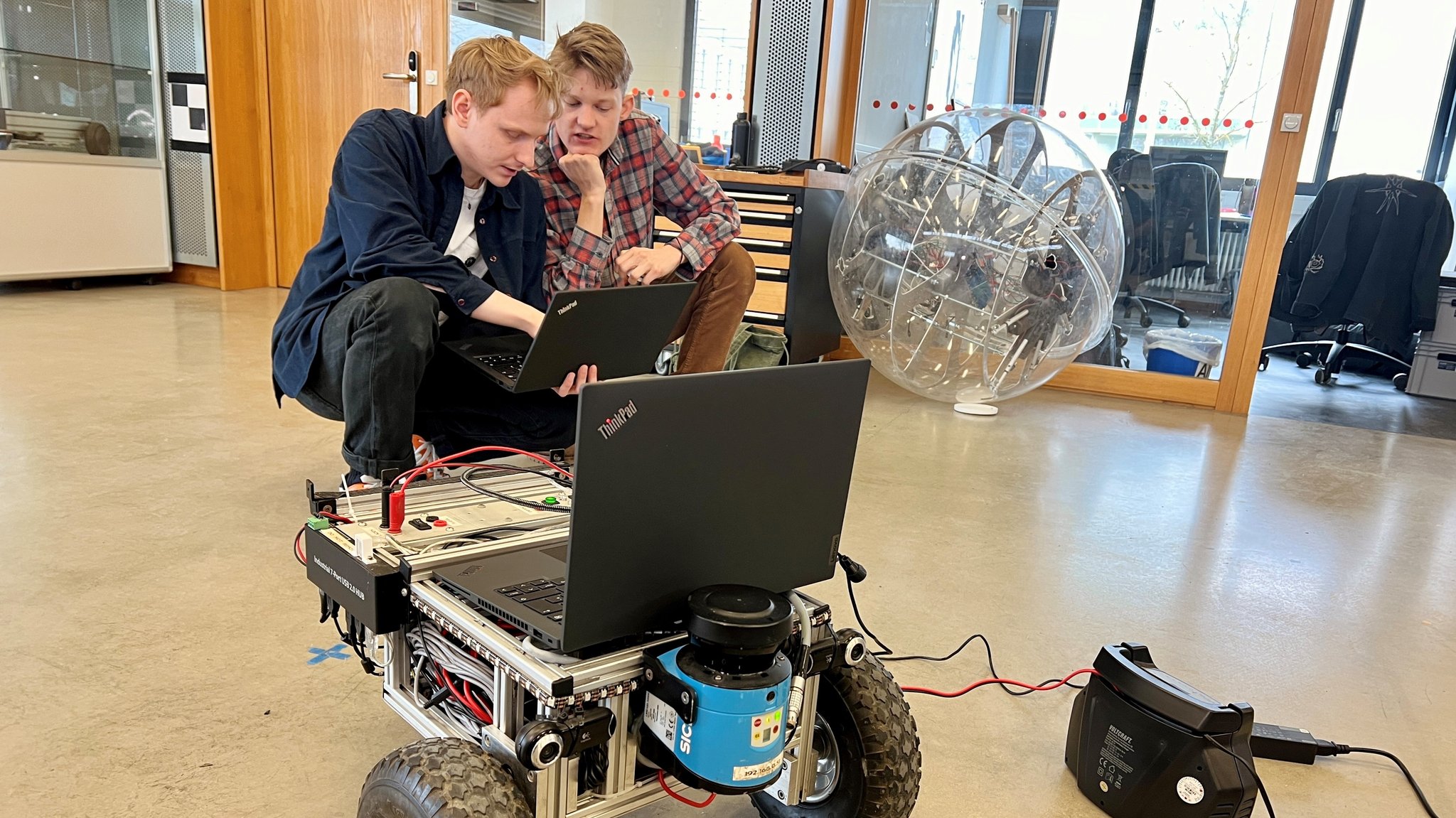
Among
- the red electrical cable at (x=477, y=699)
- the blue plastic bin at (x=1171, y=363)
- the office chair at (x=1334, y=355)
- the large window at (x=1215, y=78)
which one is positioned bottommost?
the office chair at (x=1334, y=355)

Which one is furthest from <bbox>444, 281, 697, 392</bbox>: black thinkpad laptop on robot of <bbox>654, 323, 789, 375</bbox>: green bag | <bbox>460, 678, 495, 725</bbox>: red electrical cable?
<bbox>654, 323, 789, 375</bbox>: green bag

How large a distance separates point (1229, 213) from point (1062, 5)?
3.72 ft

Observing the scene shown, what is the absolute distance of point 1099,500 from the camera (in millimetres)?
2512

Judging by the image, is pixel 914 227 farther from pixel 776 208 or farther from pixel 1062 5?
pixel 1062 5

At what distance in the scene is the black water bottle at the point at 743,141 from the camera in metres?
3.95

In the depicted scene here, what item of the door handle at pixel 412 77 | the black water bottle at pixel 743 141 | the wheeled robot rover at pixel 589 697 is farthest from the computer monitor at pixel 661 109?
the wheeled robot rover at pixel 589 697

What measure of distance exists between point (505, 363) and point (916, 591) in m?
0.89

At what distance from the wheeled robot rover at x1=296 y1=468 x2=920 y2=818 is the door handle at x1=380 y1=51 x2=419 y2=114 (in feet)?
13.5

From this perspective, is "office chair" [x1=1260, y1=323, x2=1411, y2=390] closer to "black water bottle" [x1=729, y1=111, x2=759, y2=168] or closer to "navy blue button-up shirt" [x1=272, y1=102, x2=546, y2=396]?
"black water bottle" [x1=729, y1=111, x2=759, y2=168]

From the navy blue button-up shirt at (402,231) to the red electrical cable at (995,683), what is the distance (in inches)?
38.8

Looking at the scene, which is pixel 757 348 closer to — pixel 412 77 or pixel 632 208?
pixel 632 208

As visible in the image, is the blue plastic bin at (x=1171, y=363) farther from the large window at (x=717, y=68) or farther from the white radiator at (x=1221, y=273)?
the large window at (x=717, y=68)

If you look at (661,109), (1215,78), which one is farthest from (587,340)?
(1215,78)

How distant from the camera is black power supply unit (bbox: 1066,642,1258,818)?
1079 mm
